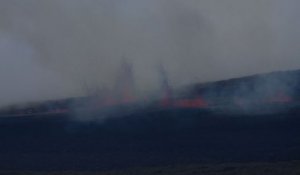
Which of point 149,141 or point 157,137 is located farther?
point 157,137

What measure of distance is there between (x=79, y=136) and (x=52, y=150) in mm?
1210

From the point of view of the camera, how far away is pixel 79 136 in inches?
808

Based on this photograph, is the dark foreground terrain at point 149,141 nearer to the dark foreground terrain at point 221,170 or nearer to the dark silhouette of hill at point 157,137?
the dark silhouette of hill at point 157,137

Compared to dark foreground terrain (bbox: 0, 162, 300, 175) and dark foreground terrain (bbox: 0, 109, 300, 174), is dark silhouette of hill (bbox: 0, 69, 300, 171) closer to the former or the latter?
dark foreground terrain (bbox: 0, 109, 300, 174)

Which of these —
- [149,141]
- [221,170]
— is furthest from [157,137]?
[221,170]

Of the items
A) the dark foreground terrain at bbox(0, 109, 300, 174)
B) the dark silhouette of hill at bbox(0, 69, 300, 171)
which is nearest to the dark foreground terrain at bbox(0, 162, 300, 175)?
the dark foreground terrain at bbox(0, 109, 300, 174)

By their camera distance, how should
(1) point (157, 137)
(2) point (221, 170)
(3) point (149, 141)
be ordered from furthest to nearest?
1. (1) point (157, 137)
2. (3) point (149, 141)
3. (2) point (221, 170)

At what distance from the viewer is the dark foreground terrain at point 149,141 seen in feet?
56.3

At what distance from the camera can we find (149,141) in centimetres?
1919

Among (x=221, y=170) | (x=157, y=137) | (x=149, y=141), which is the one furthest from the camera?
(x=157, y=137)

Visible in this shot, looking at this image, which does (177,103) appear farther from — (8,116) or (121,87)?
(8,116)

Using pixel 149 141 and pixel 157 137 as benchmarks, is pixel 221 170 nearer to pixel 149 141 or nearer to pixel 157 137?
pixel 149 141

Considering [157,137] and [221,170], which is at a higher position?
[157,137]

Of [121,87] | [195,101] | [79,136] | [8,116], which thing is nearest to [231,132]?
[195,101]
